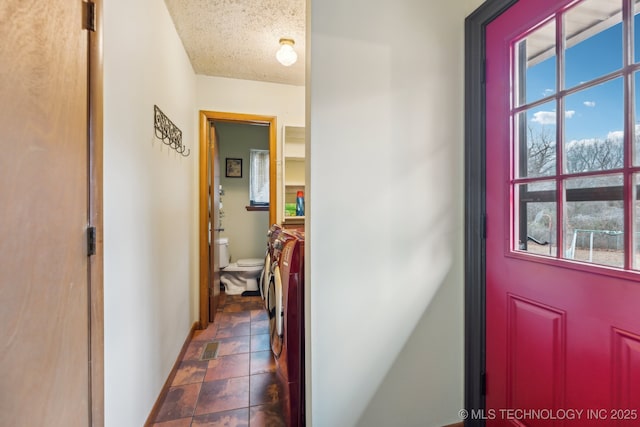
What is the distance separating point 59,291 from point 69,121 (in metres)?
0.51

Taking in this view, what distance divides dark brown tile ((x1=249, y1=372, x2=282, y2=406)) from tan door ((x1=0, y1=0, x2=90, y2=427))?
3.45 feet

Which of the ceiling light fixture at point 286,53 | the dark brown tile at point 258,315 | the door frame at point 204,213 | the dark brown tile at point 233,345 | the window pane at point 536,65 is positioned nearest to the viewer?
the window pane at point 536,65

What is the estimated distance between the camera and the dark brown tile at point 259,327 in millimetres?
2701

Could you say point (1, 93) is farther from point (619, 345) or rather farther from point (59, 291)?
point (619, 345)

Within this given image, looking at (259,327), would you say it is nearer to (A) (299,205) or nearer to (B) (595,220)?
(A) (299,205)

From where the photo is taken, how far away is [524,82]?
119 centimetres

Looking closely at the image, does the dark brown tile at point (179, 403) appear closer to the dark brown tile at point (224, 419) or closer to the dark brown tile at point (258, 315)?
the dark brown tile at point (224, 419)

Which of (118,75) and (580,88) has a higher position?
(118,75)

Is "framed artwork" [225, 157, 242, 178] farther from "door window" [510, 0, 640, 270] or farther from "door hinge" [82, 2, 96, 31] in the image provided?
"door window" [510, 0, 640, 270]

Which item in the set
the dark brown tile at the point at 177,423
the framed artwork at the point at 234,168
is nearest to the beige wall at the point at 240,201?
the framed artwork at the point at 234,168

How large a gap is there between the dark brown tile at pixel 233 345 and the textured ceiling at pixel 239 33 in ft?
8.64

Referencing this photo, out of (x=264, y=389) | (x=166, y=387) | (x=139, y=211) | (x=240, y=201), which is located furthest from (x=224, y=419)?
(x=240, y=201)

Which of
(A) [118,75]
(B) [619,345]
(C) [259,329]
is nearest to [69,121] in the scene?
(A) [118,75]

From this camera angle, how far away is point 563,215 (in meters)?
1.05
